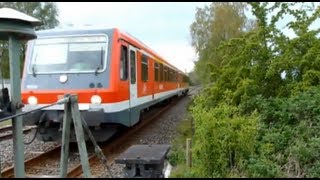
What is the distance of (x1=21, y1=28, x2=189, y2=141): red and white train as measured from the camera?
9445 millimetres

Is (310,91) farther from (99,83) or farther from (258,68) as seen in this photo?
(99,83)

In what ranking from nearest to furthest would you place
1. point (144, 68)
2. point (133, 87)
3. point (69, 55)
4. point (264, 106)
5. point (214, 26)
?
point (264, 106)
point (69, 55)
point (133, 87)
point (144, 68)
point (214, 26)

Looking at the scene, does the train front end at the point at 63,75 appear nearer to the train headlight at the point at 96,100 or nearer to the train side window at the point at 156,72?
the train headlight at the point at 96,100

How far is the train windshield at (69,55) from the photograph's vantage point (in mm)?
9750

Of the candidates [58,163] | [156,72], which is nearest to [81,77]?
[58,163]

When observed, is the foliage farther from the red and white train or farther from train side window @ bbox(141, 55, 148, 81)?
train side window @ bbox(141, 55, 148, 81)

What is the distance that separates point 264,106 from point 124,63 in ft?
11.5

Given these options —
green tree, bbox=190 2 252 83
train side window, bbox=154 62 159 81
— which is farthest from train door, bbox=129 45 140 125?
green tree, bbox=190 2 252 83

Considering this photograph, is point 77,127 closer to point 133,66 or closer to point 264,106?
point 264,106

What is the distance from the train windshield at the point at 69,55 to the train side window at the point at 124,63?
0.51 meters

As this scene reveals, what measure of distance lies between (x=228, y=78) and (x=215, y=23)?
20844 millimetres

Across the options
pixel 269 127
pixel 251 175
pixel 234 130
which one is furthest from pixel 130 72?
pixel 251 175

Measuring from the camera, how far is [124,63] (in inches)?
409

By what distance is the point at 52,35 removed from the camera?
10164 millimetres
